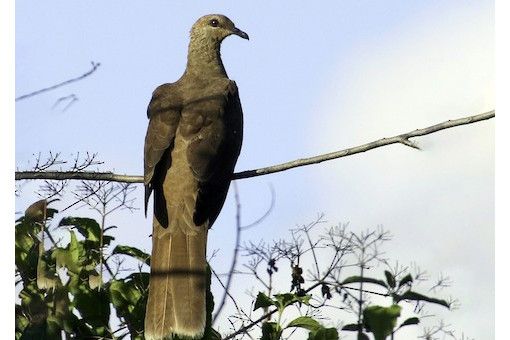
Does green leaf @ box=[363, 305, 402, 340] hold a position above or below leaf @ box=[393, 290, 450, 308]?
below

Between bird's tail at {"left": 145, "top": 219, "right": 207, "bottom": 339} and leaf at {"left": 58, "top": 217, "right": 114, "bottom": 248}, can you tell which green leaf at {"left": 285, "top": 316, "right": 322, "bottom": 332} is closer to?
bird's tail at {"left": 145, "top": 219, "right": 207, "bottom": 339}

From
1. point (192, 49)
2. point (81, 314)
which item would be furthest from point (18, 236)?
point (192, 49)

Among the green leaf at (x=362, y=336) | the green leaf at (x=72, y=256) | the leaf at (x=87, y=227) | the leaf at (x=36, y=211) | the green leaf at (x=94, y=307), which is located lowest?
the green leaf at (x=362, y=336)

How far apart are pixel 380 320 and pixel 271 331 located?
0.41m

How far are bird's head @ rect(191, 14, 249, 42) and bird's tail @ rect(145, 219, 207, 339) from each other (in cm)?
222

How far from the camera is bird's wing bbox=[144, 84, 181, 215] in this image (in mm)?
4879

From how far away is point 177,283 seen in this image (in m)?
4.48

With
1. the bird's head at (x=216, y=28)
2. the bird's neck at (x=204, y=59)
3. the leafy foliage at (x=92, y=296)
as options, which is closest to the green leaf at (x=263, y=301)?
the leafy foliage at (x=92, y=296)

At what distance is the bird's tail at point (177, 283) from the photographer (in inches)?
159

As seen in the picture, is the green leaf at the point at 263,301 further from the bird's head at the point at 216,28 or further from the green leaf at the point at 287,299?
the bird's head at the point at 216,28

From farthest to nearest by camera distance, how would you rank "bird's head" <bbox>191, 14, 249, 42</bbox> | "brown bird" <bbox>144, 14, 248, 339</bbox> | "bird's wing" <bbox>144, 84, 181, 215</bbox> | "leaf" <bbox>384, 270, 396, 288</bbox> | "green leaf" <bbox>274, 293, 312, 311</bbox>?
"bird's head" <bbox>191, 14, 249, 42</bbox> < "bird's wing" <bbox>144, 84, 181, 215</bbox> < "brown bird" <bbox>144, 14, 248, 339</bbox> < "leaf" <bbox>384, 270, 396, 288</bbox> < "green leaf" <bbox>274, 293, 312, 311</bbox>

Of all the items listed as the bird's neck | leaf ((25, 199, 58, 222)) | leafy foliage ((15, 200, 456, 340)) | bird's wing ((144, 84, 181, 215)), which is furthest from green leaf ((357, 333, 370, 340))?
the bird's neck

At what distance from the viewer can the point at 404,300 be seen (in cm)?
305
